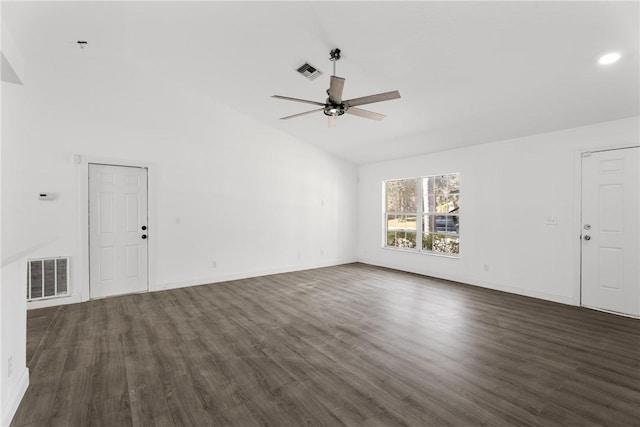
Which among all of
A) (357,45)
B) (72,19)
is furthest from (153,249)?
(357,45)

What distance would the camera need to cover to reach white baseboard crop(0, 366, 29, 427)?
1800 millimetres

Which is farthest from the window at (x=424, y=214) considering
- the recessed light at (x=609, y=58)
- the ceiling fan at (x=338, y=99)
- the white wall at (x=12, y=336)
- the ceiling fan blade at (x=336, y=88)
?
the white wall at (x=12, y=336)

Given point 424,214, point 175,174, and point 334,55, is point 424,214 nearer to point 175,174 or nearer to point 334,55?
point 334,55

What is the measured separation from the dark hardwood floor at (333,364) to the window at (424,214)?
1711 mm

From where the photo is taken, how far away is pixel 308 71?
151 inches

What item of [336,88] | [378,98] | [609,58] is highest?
[609,58]

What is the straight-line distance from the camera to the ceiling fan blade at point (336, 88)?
2842mm

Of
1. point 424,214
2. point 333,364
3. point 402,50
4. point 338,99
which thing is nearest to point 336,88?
point 338,99

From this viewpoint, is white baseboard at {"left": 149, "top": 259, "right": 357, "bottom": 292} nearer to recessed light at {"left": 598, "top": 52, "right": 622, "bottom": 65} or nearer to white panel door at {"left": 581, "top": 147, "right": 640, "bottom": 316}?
white panel door at {"left": 581, "top": 147, "right": 640, "bottom": 316}

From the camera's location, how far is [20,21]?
10.9 ft

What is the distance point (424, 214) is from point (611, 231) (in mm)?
2802

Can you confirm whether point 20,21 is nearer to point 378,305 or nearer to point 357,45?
point 357,45

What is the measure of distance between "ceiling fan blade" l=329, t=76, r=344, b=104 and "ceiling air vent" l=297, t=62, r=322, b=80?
884 millimetres

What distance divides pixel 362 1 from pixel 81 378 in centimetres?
390
